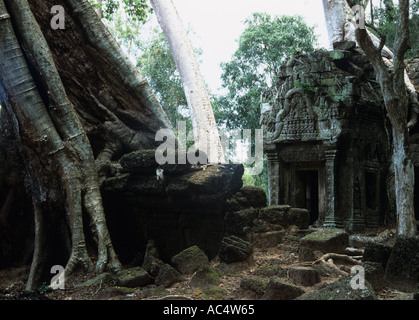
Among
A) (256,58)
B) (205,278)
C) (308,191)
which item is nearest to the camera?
(205,278)

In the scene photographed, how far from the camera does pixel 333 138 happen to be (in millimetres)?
10609

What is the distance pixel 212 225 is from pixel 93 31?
2.89 m

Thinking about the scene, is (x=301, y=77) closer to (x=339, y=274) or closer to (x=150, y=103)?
(x=150, y=103)

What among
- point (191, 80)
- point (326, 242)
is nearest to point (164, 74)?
point (191, 80)

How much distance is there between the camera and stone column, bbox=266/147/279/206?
11375mm

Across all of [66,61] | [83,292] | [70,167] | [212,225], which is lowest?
[83,292]

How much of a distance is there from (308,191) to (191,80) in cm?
424

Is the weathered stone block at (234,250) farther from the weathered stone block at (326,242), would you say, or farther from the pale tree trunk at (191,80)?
the pale tree trunk at (191,80)

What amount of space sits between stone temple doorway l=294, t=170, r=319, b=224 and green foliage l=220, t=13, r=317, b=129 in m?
6.13

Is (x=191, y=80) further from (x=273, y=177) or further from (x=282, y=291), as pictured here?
(x=282, y=291)

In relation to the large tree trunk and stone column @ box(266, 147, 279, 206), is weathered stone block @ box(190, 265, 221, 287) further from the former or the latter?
stone column @ box(266, 147, 279, 206)

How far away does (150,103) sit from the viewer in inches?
232

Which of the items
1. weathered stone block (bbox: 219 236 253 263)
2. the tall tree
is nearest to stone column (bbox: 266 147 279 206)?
the tall tree
